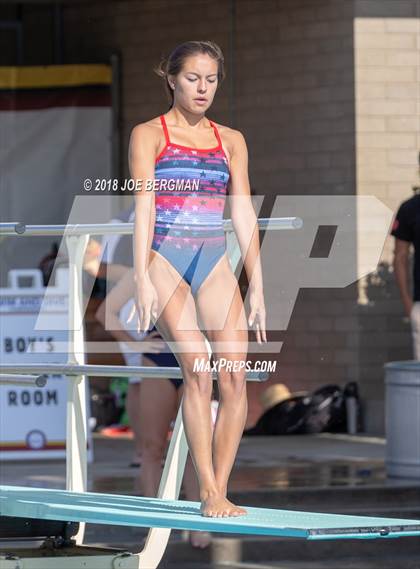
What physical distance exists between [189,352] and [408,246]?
4697mm

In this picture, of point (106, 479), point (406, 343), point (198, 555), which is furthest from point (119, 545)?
point (406, 343)

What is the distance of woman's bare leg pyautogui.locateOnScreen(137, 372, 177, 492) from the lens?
703cm

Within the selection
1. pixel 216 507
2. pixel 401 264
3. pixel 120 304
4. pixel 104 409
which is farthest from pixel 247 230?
pixel 104 409

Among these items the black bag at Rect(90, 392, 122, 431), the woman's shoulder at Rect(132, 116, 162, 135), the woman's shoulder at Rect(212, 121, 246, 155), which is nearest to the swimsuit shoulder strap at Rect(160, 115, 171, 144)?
the woman's shoulder at Rect(132, 116, 162, 135)

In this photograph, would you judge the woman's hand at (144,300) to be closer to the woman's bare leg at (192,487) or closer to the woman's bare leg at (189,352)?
the woman's bare leg at (189,352)

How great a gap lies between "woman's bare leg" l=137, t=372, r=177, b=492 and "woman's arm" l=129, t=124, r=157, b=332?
2681mm

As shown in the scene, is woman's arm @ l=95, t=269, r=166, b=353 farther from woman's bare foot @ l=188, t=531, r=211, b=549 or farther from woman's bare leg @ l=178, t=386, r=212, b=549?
woman's bare foot @ l=188, t=531, r=211, b=549

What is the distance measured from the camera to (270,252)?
545 centimetres

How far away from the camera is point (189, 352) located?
14.6 ft

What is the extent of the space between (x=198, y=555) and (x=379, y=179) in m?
4.58

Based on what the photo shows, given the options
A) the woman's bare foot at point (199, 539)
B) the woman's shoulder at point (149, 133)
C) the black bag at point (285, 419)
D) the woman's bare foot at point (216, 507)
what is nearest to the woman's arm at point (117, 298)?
the woman's bare foot at point (199, 539)

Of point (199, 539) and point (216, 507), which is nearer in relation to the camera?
point (216, 507)

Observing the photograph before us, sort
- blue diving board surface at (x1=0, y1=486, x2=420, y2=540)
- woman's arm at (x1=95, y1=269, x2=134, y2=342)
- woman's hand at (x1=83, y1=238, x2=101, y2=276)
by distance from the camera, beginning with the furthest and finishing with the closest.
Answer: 1. woman's hand at (x1=83, y1=238, x2=101, y2=276)
2. woman's arm at (x1=95, y1=269, x2=134, y2=342)
3. blue diving board surface at (x1=0, y1=486, x2=420, y2=540)

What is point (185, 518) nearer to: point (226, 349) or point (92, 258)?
point (226, 349)
